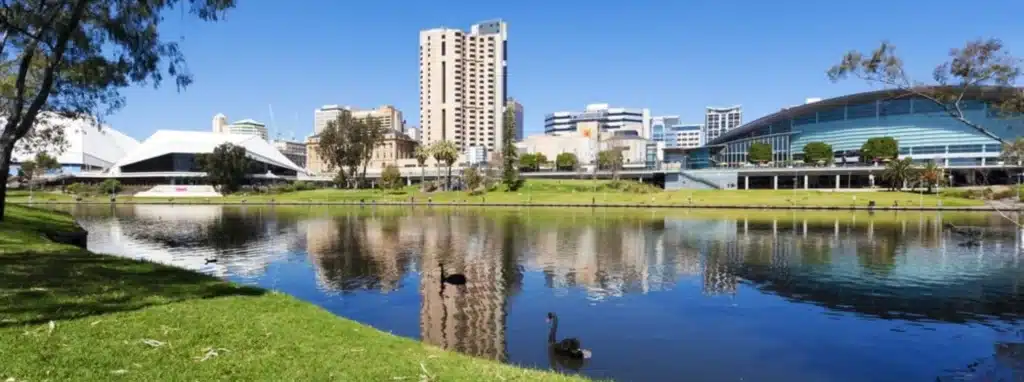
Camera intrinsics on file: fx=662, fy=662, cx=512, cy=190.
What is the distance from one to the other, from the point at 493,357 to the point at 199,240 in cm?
3897

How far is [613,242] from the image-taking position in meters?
49.4

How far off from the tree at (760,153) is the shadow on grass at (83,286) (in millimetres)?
159329

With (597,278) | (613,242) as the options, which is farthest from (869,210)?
(597,278)

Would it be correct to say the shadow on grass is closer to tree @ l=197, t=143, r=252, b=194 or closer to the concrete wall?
tree @ l=197, t=143, r=252, b=194

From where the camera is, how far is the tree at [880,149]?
5453 inches

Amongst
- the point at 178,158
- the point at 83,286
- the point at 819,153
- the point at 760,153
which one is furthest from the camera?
the point at 178,158

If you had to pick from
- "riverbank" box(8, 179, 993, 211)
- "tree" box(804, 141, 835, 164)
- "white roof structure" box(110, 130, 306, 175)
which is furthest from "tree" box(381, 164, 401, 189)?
"tree" box(804, 141, 835, 164)

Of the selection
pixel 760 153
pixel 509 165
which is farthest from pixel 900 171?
pixel 509 165

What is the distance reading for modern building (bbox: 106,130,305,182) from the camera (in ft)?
526

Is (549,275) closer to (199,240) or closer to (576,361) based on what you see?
(576,361)

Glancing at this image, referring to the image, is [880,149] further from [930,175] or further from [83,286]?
[83,286]

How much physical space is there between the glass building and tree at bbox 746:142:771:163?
2.07 metres

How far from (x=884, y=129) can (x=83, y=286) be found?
547 feet

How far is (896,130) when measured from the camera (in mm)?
150375
